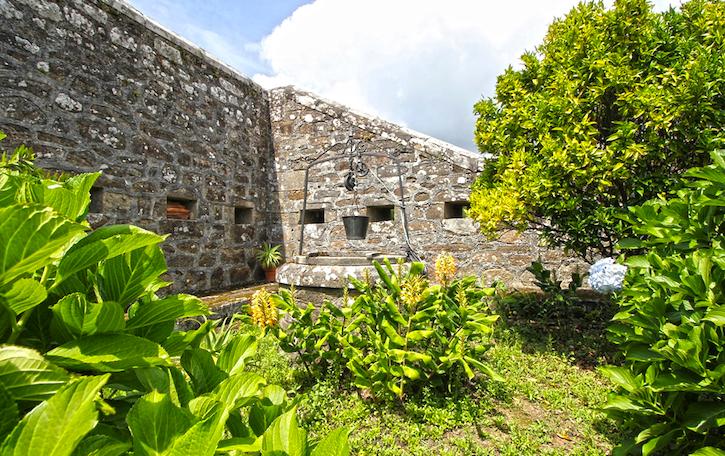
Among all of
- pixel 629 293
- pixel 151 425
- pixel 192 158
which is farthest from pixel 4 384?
pixel 192 158

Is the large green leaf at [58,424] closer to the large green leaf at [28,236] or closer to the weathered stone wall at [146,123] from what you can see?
the large green leaf at [28,236]

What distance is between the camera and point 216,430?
453mm

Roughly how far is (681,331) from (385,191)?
4.27m

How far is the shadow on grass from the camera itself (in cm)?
317

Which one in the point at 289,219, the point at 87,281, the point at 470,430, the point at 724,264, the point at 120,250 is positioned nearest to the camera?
the point at 120,250

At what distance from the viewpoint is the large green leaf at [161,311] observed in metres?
0.62

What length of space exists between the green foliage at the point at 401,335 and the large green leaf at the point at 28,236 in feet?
6.41

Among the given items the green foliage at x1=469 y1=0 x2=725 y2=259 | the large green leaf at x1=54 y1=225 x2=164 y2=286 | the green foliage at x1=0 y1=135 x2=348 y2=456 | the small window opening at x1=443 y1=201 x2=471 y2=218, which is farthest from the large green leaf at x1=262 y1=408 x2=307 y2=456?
the small window opening at x1=443 y1=201 x2=471 y2=218

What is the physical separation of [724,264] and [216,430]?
192 centimetres

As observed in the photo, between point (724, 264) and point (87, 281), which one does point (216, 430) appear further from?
point (724, 264)

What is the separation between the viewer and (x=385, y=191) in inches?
218

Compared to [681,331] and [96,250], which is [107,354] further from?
[681,331]

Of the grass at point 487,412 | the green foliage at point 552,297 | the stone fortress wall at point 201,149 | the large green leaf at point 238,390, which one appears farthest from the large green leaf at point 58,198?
the stone fortress wall at point 201,149

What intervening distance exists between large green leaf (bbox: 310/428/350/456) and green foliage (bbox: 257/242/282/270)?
5.67m
